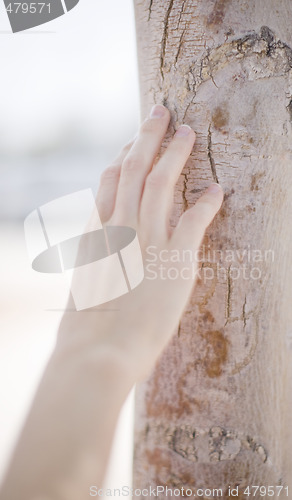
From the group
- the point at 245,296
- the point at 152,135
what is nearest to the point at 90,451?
the point at 245,296

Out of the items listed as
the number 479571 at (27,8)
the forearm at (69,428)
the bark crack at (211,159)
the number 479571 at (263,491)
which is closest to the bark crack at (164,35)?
the bark crack at (211,159)

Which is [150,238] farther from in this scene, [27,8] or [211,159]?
[27,8]

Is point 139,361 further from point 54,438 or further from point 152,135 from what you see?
point 152,135

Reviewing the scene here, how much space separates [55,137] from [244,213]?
7.93 metres

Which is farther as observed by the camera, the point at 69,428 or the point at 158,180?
the point at 158,180

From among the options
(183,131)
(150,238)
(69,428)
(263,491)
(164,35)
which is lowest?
(263,491)

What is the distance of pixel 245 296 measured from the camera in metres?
0.63

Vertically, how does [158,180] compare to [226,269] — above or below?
above

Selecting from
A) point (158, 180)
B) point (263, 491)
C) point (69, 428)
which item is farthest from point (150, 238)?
point (263, 491)

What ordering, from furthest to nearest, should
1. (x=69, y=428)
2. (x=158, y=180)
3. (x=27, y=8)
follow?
(x=27, y=8), (x=158, y=180), (x=69, y=428)

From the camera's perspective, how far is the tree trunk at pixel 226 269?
1.94 feet

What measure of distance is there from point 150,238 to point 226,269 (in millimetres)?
119

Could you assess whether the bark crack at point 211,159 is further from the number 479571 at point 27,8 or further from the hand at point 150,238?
the number 479571 at point 27,8

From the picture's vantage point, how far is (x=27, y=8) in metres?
0.72
